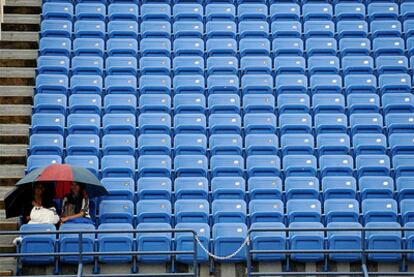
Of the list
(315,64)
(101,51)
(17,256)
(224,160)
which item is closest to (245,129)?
(224,160)

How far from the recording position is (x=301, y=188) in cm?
1163

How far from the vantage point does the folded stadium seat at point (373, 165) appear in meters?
12.0

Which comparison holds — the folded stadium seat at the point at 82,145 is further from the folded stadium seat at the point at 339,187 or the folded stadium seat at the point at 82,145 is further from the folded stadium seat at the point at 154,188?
the folded stadium seat at the point at 339,187

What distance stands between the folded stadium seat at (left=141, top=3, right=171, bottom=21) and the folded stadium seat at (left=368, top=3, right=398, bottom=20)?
3.39 meters

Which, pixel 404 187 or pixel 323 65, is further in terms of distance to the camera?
pixel 323 65

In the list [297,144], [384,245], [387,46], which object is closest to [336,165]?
[297,144]

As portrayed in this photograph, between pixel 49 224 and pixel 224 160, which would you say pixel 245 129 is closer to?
pixel 224 160

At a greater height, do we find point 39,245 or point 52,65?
point 52,65

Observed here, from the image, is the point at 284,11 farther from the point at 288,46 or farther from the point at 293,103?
the point at 293,103

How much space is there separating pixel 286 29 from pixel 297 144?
2.77 metres

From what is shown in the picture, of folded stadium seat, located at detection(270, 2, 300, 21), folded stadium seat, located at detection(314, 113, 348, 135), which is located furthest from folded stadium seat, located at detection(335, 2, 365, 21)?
folded stadium seat, located at detection(314, 113, 348, 135)

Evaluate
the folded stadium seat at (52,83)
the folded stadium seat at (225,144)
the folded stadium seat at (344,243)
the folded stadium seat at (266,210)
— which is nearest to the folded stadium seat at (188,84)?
the folded stadium seat at (225,144)

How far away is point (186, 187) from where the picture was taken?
11.7m

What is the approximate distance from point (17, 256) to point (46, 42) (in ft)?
16.5
